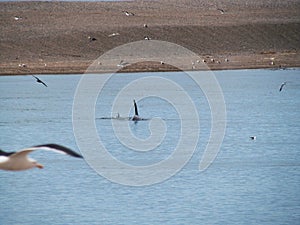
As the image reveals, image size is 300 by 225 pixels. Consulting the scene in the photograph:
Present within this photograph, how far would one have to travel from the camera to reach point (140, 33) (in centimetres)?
3669

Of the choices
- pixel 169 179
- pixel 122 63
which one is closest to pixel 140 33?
pixel 122 63

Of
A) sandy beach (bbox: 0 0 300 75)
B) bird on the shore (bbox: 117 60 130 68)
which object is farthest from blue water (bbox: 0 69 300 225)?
sandy beach (bbox: 0 0 300 75)

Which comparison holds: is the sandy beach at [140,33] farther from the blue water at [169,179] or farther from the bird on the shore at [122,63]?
the blue water at [169,179]

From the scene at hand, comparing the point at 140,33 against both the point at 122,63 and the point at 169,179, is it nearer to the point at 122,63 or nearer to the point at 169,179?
the point at 122,63

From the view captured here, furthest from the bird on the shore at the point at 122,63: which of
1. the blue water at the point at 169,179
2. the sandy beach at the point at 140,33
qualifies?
the blue water at the point at 169,179

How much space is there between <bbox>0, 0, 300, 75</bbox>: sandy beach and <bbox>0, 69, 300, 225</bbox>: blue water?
Answer: 373 inches

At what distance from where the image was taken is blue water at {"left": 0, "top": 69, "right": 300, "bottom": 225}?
36.5 ft

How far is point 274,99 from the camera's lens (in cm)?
2303

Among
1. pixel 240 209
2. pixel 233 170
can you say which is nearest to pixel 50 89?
pixel 233 170

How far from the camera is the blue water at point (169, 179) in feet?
36.5

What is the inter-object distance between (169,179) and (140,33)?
2386 centimetres

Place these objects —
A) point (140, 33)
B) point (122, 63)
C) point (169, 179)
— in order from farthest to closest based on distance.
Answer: point (140, 33) → point (122, 63) → point (169, 179)

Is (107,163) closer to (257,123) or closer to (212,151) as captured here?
(212,151)

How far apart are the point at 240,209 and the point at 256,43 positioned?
25474mm
